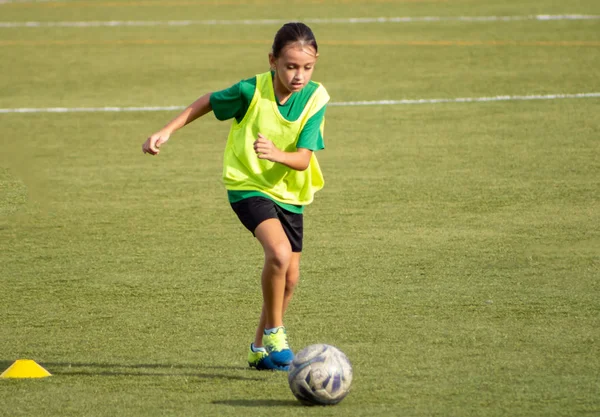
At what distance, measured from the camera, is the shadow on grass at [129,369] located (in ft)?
19.1

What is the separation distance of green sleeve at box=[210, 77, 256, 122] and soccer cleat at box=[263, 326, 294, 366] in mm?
1081

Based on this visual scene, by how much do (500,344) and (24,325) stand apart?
2.64 m

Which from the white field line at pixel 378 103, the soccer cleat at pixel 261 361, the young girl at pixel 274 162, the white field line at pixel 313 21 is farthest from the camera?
the white field line at pixel 313 21

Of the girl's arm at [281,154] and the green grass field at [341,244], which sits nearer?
the girl's arm at [281,154]

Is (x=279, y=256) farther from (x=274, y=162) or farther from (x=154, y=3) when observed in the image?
(x=154, y=3)

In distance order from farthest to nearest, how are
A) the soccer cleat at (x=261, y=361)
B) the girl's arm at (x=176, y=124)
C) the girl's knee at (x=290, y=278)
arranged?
the girl's knee at (x=290, y=278) → the soccer cleat at (x=261, y=361) → the girl's arm at (x=176, y=124)

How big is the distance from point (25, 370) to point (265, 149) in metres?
1.61

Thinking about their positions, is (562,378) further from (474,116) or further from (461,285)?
(474,116)

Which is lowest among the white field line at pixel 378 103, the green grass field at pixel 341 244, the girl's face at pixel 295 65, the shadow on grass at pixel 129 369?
the white field line at pixel 378 103

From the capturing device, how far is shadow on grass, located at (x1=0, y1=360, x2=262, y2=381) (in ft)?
19.1

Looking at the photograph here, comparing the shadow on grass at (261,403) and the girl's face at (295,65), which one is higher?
the girl's face at (295,65)

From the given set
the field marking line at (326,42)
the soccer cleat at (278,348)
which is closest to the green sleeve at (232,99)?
the soccer cleat at (278,348)

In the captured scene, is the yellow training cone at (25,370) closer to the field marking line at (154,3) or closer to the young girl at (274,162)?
the young girl at (274,162)

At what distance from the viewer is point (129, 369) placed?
234 inches
